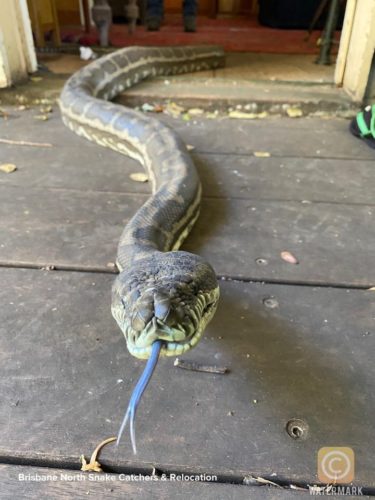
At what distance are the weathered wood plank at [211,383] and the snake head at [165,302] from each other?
0.20m

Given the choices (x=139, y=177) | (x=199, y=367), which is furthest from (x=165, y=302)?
(x=139, y=177)

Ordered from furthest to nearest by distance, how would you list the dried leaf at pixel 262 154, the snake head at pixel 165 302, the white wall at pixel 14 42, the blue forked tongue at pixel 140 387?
the white wall at pixel 14 42 < the dried leaf at pixel 262 154 < the snake head at pixel 165 302 < the blue forked tongue at pixel 140 387

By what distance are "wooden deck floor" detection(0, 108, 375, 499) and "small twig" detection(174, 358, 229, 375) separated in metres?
0.02

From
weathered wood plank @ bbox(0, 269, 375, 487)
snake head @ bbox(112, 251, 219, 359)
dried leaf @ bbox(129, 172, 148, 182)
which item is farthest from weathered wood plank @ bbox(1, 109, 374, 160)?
Answer: snake head @ bbox(112, 251, 219, 359)

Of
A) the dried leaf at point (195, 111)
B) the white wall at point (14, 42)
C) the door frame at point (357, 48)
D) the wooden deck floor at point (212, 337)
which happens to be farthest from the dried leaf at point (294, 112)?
the white wall at point (14, 42)

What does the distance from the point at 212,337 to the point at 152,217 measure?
28.5 inches

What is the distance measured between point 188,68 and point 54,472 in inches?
185

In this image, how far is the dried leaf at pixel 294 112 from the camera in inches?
150

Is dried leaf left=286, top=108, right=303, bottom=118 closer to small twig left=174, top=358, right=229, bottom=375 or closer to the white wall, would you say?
the white wall

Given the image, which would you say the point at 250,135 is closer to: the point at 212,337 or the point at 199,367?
the point at 212,337

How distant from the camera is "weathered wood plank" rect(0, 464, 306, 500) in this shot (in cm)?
109

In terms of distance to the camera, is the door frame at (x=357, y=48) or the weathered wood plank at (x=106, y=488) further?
the door frame at (x=357, y=48)

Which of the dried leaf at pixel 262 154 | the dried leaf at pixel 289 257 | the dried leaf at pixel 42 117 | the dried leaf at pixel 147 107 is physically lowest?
the dried leaf at pixel 147 107

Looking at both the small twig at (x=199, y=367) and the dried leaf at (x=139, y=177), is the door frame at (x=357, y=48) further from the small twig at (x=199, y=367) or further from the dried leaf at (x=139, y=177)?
the small twig at (x=199, y=367)
